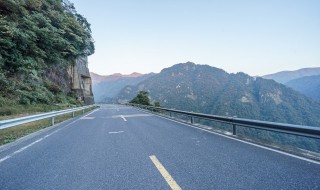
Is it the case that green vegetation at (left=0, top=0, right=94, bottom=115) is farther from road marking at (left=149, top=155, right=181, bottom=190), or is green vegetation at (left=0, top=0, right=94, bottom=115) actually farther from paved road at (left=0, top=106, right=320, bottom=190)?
road marking at (left=149, top=155, right=181, bottom=190)

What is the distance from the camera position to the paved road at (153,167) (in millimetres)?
3344

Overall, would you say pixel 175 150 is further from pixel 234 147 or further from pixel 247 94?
pixel 247 94

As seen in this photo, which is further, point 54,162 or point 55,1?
point 55,1

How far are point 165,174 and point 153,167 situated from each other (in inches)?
18.4

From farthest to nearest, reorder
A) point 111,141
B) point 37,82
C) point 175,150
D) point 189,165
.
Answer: point 37,82 → point 111,141 → point 175,150 → point 189,165

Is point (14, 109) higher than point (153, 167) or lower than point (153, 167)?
higher

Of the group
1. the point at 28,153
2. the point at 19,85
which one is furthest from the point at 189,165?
the point at 19,85

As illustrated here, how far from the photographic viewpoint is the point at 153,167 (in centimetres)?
414

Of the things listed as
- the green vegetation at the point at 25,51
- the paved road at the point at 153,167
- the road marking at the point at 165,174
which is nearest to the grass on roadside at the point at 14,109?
the green vegetation at the point at 25,51

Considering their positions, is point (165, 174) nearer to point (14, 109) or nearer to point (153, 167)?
point (153, 167)

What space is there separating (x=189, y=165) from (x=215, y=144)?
2.21m

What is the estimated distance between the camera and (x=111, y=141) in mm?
6828

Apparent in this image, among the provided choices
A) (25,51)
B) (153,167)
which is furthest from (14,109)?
(153,167)

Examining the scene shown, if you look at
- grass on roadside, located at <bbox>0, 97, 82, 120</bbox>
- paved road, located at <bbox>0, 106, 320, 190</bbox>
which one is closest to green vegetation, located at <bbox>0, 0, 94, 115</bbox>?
grass on roadside, located at <bbox>0, 97, 82, 120</bbox>
